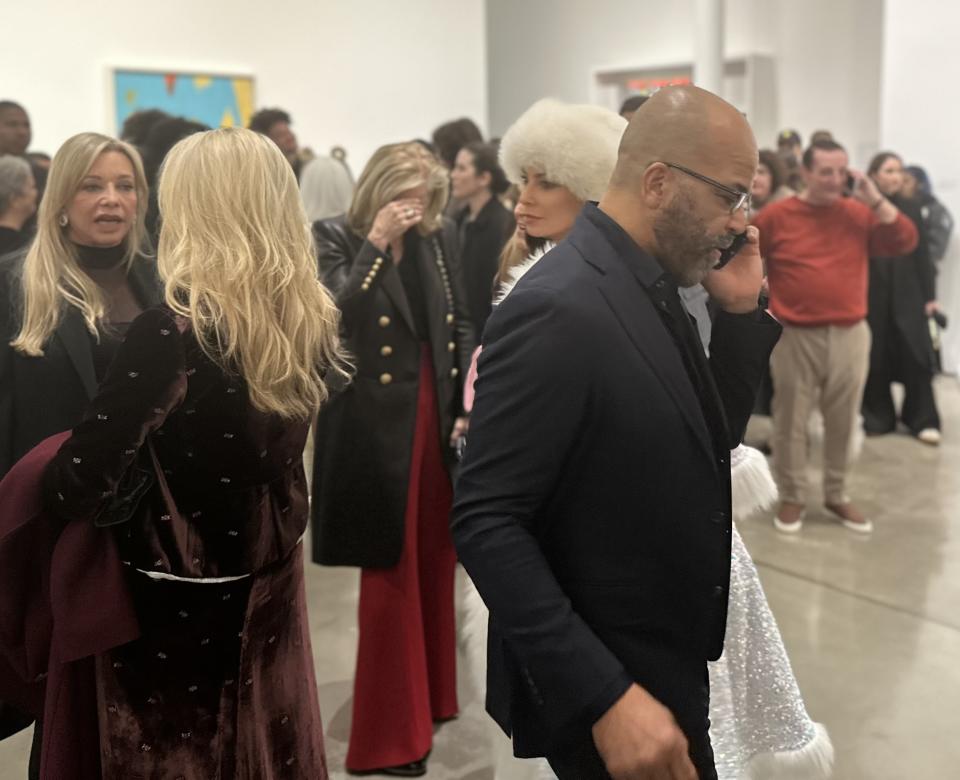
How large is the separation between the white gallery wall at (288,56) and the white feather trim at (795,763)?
6.70 meters

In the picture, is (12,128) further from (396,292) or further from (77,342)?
(77,342)

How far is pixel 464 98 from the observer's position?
32.0 feet

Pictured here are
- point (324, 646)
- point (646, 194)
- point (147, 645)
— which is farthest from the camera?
point (324, 646)

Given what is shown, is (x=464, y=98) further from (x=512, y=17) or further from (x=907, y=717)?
(x=907, y=717)

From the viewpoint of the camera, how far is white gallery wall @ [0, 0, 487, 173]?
7.29m

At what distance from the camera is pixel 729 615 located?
2.15 meters

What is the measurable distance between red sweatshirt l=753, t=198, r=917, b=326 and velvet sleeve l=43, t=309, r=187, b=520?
3.59m

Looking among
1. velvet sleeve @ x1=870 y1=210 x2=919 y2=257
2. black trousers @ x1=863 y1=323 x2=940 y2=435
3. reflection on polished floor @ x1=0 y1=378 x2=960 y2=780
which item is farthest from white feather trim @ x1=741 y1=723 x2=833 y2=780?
black trousers @ x1=863 y1=323 x2=940 y2=435

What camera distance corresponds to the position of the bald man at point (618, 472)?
4.08 ft

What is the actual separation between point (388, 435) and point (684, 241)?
63.5 inches

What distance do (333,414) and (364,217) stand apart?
56 centimetres

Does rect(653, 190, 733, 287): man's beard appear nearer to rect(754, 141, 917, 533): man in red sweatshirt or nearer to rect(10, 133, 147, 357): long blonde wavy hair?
rect(10, 133, 147, 357): long blonde wavy hair

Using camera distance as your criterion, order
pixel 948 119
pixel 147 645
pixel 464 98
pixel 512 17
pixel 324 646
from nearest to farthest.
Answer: pixel 147 645 < pixel 324 646 < pixel 948 119 < pixel 464 98 < pixel 512 17

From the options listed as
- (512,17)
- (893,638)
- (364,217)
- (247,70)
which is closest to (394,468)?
(364,217)
